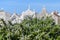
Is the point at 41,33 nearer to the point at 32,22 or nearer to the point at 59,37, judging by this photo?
the point at 59,37

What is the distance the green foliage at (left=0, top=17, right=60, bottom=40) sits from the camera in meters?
5.08

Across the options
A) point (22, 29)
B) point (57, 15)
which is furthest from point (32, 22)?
point (57, 15)

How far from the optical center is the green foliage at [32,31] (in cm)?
508

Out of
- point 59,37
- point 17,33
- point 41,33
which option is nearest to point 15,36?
point 17,33

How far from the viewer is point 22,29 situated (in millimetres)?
5520

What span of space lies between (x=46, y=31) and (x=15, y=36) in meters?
0.79

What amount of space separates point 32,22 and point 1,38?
129 cm

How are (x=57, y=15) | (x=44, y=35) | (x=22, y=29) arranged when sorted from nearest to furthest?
(x=44, y=35) < (x=22, y=29) < (x=57, y=15)

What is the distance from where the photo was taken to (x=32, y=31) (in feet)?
18.2

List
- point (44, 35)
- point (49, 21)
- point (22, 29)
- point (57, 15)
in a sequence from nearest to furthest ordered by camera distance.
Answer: point (44, 35), point (22, 29), point (49, 21), point (57, 15)

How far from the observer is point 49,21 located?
621 centimetres

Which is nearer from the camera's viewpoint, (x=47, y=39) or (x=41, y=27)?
(x=47, y=39)

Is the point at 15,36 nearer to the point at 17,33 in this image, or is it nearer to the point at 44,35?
the point at 17,33

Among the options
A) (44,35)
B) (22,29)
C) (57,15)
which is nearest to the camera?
(44,35)
